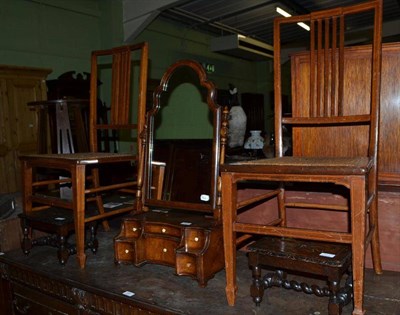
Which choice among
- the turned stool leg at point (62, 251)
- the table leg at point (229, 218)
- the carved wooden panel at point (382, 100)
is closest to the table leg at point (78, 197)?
the turned stool leg at point (62, 251)

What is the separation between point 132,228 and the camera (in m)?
1.83

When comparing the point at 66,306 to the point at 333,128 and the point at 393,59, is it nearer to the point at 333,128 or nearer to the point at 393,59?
the point at 333,128

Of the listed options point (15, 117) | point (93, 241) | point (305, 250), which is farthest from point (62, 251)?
point (15, 117)

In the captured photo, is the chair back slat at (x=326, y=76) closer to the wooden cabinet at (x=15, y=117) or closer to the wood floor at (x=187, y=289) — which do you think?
the wood floor at (x=187, y=289)

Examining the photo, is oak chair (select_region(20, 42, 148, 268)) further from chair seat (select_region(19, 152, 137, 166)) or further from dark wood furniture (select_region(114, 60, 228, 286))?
dark wood furniture (select_region(114, 60, 228, 286))

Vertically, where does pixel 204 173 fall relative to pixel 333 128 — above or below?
below

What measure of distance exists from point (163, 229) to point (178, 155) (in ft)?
4.85

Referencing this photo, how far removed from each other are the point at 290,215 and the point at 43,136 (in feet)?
6.16

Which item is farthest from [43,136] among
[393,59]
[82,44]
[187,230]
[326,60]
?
[82,44]

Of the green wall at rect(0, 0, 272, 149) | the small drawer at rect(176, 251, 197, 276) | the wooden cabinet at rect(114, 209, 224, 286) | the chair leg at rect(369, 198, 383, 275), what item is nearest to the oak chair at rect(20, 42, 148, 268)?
the wooden cabinet at rect(114, 209, 224, 286)

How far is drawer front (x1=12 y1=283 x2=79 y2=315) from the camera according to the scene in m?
1.85

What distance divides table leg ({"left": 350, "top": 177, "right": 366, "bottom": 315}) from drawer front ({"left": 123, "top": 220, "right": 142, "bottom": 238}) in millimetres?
984

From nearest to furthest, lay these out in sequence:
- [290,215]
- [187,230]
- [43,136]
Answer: [187,230] → [290,215] → [43,136]

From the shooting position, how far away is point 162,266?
190 cm
